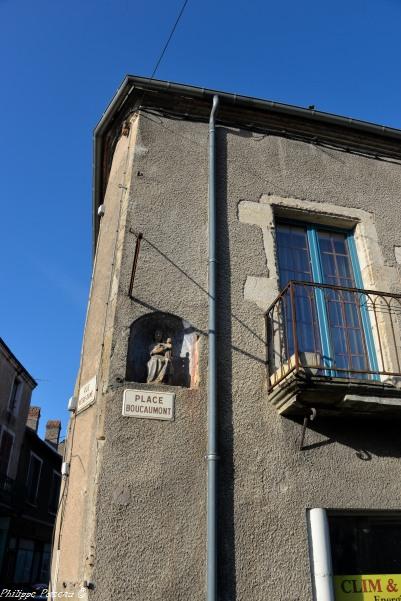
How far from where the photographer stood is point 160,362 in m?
4.79

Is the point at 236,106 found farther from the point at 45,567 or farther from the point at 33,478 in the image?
the point at 45,567

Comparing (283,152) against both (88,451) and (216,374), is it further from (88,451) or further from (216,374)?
(88,451)

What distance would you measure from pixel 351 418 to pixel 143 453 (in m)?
2.01

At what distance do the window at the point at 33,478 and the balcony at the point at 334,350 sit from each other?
66.3ft

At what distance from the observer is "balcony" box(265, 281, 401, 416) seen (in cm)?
448

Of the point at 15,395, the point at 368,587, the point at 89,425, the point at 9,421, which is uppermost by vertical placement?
the point at 15,395

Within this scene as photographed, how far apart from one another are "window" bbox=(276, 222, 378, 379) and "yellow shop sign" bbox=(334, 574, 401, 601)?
181 cm

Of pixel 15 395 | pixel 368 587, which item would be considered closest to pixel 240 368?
pixel 368 587

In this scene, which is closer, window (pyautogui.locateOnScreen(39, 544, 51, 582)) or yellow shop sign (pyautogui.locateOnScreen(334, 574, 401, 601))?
yellow shop sign (pyautogui.locateOnScreen(334, 574, 401, 601))

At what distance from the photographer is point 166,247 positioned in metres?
5.38

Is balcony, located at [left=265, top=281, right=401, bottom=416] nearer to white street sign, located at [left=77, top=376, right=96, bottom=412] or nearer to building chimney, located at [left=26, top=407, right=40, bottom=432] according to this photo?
white street sign, located at [left=77, top=376, right=96, bottom=412]

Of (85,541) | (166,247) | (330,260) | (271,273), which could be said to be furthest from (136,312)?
(330,260)

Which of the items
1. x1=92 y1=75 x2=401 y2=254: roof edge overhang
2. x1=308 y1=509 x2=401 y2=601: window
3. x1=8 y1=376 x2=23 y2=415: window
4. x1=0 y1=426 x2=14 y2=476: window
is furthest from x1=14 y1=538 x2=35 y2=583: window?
x1=308 y1=509 x2=401 y2=601: window

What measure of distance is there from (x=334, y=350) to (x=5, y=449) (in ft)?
59.0
